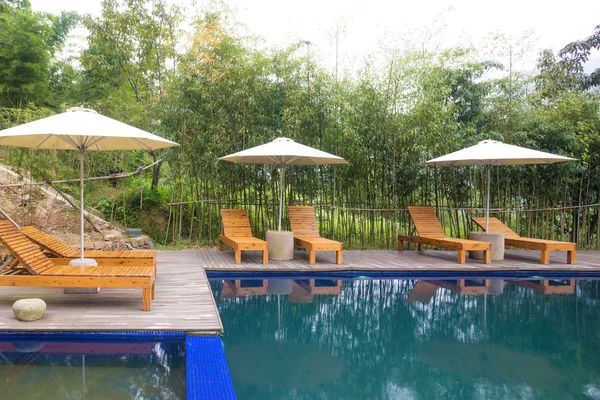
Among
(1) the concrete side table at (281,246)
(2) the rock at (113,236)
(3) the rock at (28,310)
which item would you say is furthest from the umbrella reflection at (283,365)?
(2) the rock at (113,236)

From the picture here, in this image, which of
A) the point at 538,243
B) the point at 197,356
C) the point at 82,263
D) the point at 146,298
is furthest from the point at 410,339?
the point at 538,243

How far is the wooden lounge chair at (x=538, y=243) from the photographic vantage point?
23.8ft

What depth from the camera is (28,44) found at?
11156mm

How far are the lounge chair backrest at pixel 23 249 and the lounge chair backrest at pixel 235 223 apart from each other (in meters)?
3.41

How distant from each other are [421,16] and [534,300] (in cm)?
508

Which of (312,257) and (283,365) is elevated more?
(312,257)

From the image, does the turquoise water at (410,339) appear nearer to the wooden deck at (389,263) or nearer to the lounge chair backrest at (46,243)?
the wooden deck at (389,263)

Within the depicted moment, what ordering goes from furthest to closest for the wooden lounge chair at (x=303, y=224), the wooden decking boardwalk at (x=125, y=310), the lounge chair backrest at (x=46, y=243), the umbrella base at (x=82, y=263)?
the wooden lounge chair at (x=303, y=224)
the lounge chair backrest at (x=46, y=243)
the umbrella base at (x=82, y=263)
the wooden decking boardwalk at (x=125, y=310)

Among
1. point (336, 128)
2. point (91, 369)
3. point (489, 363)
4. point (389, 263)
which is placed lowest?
point (489, 363)

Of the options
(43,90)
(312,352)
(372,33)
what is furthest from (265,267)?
(43,90)

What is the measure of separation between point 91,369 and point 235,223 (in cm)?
453

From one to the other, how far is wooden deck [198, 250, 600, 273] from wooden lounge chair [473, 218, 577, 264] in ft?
0.45

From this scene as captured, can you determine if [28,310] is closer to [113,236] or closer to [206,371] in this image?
[206,371]

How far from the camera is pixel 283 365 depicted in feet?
11.3
